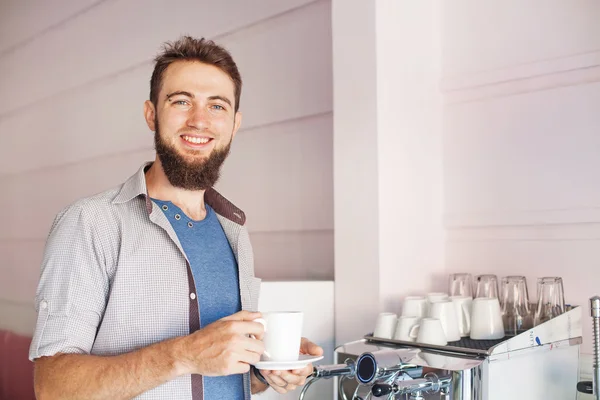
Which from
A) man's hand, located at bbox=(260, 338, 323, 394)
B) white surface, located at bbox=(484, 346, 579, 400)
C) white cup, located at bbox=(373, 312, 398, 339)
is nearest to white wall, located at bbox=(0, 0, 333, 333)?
white cup, located at bbox=(373, 312, 398, 339)

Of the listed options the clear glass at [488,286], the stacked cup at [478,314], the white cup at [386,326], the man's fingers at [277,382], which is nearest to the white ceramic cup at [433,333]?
the stacked cup at [478,314]

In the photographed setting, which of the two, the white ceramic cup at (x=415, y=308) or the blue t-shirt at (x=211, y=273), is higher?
the blue t-shirt at (x=211, y=273)

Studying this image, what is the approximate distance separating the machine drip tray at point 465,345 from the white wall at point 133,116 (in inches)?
21.5

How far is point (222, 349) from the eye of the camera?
970mm

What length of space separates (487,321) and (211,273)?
23.5 inches

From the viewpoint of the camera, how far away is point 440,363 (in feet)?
4.26

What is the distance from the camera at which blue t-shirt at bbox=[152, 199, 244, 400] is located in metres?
1.18

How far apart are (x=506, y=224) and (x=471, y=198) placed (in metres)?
0.13

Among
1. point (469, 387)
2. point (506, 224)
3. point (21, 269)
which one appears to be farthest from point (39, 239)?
point (469, 387)

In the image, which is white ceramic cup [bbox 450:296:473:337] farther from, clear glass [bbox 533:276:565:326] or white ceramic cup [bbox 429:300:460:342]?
clear glass [bbox 533:276:565:326]

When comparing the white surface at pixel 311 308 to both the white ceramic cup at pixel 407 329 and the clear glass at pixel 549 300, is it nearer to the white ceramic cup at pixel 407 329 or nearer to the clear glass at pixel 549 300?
the white ceramic cup at pixel 407 329

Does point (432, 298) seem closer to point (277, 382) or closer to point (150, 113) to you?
point (277, 382)

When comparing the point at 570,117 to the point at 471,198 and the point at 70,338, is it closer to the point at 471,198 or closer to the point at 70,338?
the point at 471,198

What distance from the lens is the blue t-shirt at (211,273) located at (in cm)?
118
